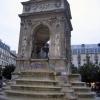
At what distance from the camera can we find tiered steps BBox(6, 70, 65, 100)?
12727 mm

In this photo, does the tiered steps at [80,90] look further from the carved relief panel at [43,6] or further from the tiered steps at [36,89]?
the carved relief panel at [43,6]

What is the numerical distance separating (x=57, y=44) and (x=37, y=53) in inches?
144

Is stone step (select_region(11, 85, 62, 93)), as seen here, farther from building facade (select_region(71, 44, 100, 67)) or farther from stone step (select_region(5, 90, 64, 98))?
building facade (select_region(71, 44, 100, 67))

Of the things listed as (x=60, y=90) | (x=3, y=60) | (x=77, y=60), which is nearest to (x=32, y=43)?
(x=60, y=90)

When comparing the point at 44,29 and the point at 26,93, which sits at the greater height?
the point at 44,29

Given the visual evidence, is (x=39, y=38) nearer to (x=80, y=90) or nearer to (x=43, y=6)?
(x=43, y=6)

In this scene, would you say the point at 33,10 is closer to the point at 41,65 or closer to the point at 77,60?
the point at 41,65

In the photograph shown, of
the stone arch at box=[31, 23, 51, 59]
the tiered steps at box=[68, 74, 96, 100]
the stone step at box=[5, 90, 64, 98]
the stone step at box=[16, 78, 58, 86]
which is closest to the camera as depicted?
the stone step at box=[5, 90, 64, 98]

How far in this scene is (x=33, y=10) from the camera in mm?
19953

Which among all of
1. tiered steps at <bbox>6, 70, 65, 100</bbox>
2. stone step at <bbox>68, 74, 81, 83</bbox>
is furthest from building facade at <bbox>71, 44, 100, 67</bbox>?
tiered steps at <bbox>6, 70, 65, 100</bbox>

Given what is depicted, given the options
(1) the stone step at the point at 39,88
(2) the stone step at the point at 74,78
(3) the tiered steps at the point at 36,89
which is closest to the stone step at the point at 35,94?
(3) the tiered steps at the point at 36,89

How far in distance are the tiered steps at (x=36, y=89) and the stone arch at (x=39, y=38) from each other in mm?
5139

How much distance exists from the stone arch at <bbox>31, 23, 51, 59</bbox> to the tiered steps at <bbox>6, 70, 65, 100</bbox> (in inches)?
202

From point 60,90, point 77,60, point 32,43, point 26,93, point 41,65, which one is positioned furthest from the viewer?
point 77,60
